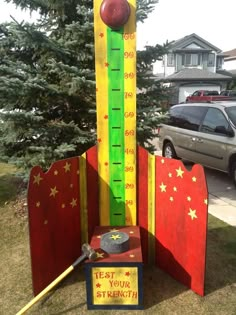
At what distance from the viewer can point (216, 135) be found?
6855 millimetres

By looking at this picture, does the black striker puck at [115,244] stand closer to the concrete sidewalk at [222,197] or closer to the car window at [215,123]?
the concrete sidewalk at [222,197]

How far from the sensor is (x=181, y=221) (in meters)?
3.31

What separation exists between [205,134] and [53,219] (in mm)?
4798

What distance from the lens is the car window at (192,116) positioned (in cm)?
750

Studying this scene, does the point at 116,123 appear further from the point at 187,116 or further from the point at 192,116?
the point at 187,116

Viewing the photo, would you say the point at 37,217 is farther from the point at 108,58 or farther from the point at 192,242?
the point at 108,58

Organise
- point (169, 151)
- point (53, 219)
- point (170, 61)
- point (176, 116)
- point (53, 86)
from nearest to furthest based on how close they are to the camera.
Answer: point (53, 219)
point (53, 86)
point (176, 116)
point (169, 151)
point (170, 61)

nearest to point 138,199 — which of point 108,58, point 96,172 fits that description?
point 96,172

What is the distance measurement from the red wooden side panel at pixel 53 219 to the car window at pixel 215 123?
4182 mm

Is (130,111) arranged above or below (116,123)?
above

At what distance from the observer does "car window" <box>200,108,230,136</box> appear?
671 centimetres

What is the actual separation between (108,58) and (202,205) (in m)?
1.75

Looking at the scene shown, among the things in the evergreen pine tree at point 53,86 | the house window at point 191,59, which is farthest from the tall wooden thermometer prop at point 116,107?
the house window at point 191,59

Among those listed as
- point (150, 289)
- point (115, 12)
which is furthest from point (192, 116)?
point (150, 289)
